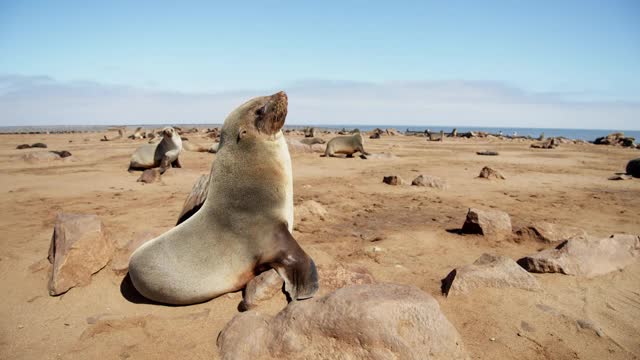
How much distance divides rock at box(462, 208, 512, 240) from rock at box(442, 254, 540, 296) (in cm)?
158

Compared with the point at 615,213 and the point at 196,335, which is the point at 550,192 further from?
the point at 196,335

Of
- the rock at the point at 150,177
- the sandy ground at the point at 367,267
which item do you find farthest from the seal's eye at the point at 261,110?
the rock at the point at 150,177

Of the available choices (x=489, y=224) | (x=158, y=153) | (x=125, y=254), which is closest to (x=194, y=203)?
(x=125, y=254)

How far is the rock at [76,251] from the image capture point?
3.42m

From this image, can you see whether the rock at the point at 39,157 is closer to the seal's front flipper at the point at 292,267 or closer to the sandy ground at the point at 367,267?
the sandy ground at the point at 367,267

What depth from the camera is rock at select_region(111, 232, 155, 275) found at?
12.1 feet

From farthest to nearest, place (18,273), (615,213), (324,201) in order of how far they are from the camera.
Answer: (324,201)
(615,213)
(18,273)

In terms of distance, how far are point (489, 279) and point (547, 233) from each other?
77.9 inches

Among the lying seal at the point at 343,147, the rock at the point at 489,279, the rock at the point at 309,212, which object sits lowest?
the rock at the point at 309,212

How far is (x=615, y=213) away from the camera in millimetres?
6250

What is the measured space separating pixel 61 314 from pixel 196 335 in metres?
1.28

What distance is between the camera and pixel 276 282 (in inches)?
121

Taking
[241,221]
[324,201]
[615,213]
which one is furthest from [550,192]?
[241,221]

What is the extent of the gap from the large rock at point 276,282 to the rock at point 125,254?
1380 millimetres
